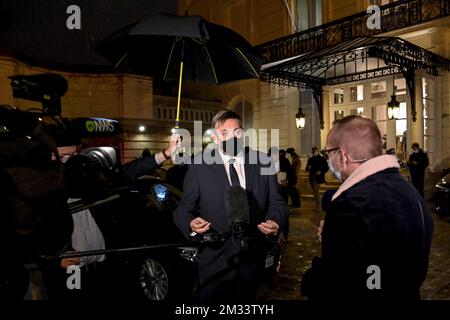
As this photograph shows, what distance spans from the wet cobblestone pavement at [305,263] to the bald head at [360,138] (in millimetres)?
3167

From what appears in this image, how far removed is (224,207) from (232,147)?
1.47 feet

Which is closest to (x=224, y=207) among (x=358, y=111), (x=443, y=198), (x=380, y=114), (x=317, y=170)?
(x=443, y=198)

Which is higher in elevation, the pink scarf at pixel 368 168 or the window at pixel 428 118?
the window at pixel 428 118

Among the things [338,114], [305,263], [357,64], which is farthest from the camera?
[338,114]

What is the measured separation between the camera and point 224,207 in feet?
8.82

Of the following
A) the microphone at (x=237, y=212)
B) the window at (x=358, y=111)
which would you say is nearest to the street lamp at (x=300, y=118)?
the window at (x=358, y=111)

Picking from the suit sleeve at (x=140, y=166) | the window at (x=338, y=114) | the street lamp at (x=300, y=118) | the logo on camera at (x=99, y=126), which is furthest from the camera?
the window at (x=338, y=114)

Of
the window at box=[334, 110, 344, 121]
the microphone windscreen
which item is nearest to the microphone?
the microphone windscreen

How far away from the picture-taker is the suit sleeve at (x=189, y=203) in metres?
2.69

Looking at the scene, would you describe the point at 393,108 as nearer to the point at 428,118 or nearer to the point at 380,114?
the point at 428,118

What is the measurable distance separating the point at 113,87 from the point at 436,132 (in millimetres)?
14983

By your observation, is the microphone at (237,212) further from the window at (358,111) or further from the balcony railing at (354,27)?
the window at (358,111)

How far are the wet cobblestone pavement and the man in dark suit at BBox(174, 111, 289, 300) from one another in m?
2.20

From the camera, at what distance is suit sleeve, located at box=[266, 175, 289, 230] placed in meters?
2.70
